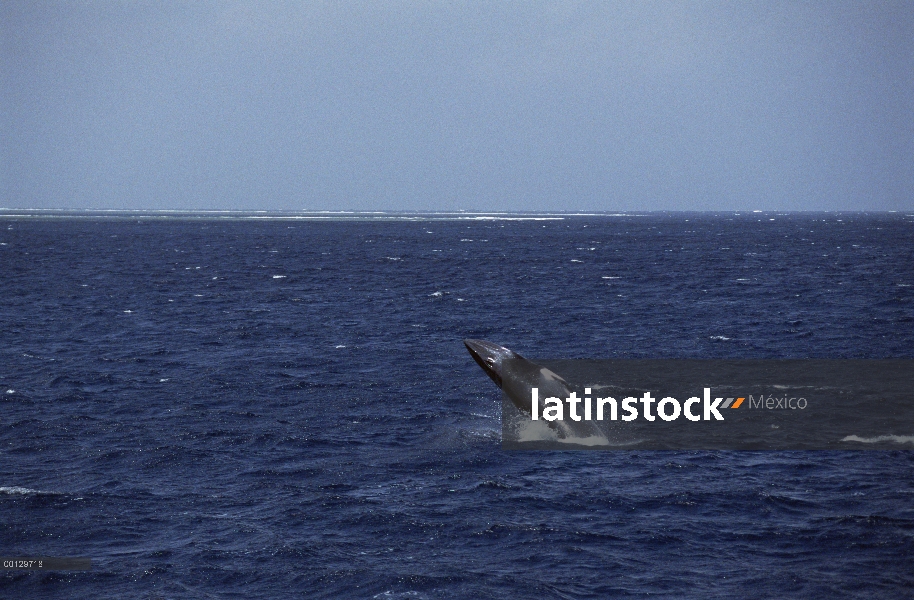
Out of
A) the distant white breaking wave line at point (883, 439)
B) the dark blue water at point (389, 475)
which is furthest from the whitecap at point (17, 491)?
the distant white breaking wave line at point (883, 439)

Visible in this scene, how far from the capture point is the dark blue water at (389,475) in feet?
82.1

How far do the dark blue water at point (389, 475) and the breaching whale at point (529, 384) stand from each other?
2250mm

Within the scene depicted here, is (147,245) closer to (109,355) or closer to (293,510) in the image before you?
(109,355)

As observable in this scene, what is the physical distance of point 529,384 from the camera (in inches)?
1485

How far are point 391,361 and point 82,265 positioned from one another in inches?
3404

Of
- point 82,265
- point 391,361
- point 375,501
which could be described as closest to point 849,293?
point 391,361

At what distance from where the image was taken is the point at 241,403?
4488cm

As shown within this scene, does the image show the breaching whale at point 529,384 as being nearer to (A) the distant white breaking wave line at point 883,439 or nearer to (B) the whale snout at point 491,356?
(B) the whale snout at point 491,356

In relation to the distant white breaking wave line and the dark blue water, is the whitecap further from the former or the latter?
the distant white breaking wave line

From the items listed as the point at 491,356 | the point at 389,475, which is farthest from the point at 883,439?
the point at 389,475

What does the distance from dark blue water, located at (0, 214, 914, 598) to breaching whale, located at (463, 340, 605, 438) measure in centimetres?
225

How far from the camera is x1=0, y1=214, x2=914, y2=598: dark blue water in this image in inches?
985

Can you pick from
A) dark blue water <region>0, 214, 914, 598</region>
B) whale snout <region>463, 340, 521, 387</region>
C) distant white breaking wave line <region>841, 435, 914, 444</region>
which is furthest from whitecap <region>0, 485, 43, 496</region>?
distant white breaking wave line <region>841, 435, 914, 444</region>

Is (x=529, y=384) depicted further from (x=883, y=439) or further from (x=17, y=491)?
(x=17, y=491)
